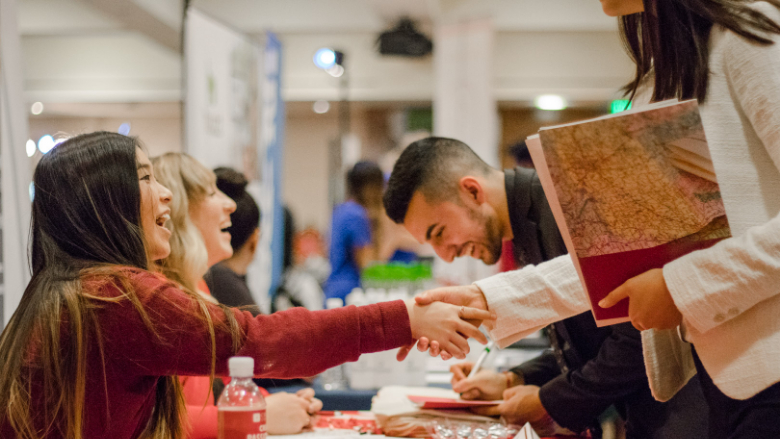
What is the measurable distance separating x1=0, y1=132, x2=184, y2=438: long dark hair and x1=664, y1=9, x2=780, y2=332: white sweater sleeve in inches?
33.2

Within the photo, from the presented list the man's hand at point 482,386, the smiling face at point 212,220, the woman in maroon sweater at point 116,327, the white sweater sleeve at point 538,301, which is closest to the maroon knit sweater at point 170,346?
the woman in maroon sweater at point 116,327

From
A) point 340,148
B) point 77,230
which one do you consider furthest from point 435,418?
point 340,148

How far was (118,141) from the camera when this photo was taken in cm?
131

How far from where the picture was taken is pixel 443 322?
1.39 meters

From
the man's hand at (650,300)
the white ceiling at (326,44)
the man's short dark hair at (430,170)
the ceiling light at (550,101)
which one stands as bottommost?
the man's hand at (650,300)

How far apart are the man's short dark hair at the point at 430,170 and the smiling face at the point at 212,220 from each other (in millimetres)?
594

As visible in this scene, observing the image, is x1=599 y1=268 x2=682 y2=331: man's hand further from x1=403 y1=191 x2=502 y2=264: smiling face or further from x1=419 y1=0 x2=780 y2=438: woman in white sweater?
x1=403 y1=191 x2=502 y2=264: smiling face

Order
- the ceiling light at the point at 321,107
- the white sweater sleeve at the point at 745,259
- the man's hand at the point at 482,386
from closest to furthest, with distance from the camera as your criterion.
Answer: the white sweater sleeve at the point at 745,259 → the man's hand at the point at 482,386 → the ceiling light at the point at 321,107

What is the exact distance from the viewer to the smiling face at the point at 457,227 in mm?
1975

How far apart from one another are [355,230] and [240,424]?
3489mm

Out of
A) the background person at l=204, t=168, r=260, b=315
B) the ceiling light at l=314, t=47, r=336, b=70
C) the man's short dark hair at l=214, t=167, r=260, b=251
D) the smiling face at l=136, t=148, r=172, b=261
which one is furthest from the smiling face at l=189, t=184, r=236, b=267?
the ceiling light at l=314, t=47, r=336, b=70

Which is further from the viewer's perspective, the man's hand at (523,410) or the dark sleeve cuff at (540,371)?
the dark sleeve cuff at (540,371)

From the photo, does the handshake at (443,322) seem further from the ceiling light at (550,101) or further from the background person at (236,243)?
the ceiling light at (550,101)

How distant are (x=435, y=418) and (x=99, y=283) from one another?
2.92ft
